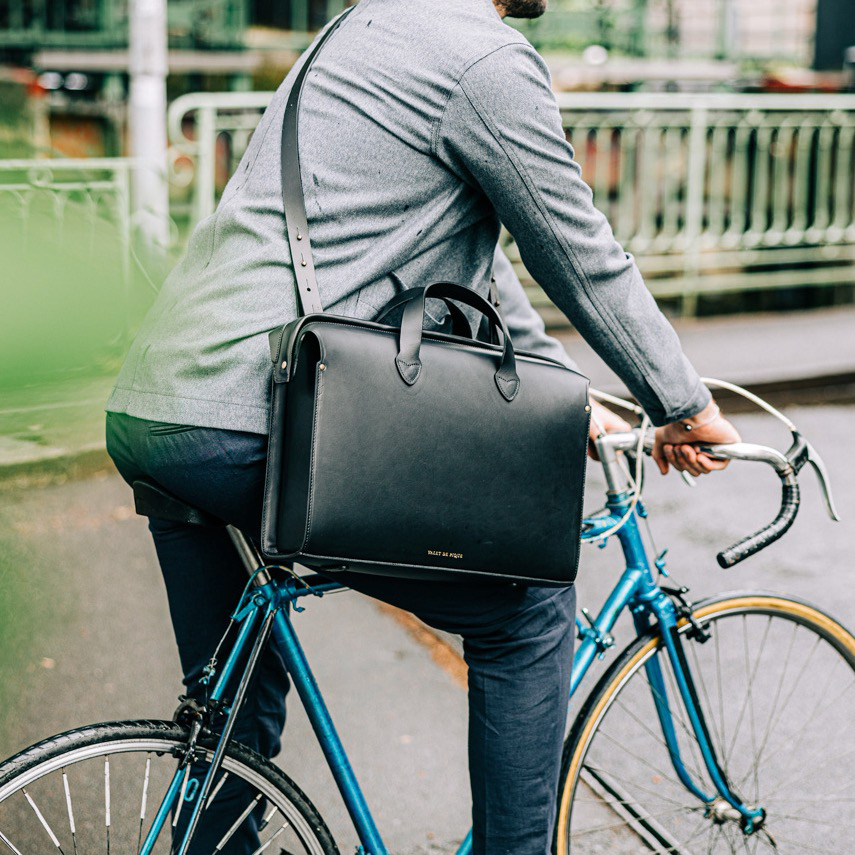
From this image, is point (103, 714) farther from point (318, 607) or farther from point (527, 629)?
point (527, 629)

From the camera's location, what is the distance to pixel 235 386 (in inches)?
61.3

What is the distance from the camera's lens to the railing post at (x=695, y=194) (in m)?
7.89

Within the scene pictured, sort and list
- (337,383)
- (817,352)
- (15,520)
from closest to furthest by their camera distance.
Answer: (15,520), (337,383), (817,352)

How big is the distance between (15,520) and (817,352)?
741cm

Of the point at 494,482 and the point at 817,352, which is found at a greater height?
the point at 494,482

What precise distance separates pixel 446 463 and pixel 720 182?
7.01m

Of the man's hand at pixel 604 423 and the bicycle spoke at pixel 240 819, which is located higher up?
the man's hand at pixel 604 423

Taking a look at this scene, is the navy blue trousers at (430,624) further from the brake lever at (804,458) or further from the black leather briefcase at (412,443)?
the brake lever at (804,458)

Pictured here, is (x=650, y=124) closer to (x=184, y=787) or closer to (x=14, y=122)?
(x=184, y=787)

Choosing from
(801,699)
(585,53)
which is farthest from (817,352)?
(801,699)

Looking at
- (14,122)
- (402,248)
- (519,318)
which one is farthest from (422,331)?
(14,122)

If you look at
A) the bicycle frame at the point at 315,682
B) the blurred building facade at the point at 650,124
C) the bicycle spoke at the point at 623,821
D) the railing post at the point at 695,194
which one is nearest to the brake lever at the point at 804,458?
the bicycle frame at the point at 315,682

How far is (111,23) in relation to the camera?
8930mm

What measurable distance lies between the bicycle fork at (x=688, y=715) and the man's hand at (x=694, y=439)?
10.5 inches
